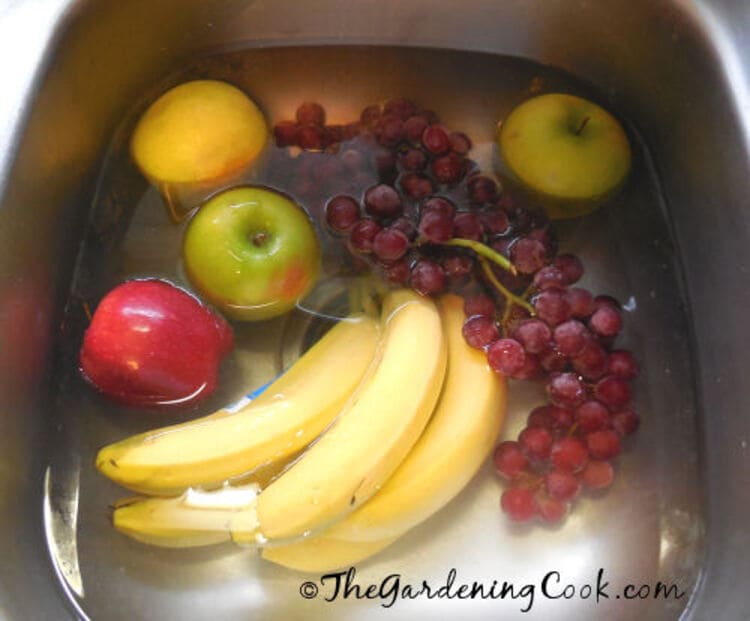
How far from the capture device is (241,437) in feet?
2.56

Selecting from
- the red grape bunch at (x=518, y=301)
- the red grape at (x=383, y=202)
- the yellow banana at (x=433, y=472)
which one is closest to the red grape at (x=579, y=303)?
the red grape bunch at (x=518, y=301)

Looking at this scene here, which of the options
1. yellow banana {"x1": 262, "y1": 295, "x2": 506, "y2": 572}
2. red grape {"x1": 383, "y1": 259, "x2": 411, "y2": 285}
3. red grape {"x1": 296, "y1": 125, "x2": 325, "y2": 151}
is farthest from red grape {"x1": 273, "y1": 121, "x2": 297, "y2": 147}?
yellow banana {"x1": 262, "y1": 295, "x2": 506, "y2": 572}

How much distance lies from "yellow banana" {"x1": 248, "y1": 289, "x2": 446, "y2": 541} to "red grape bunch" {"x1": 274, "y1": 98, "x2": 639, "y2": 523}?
82mm

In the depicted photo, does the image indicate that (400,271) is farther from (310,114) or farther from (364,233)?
(310,114)

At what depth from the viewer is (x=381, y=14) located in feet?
3.13

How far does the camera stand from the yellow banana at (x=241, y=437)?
2.53 ft

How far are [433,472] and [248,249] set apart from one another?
0.29 metres

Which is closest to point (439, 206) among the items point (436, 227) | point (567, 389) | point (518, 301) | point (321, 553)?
point (436, 227)

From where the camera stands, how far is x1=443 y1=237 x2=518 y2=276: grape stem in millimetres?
824

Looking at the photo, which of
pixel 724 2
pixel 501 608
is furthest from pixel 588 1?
pixel 501 608

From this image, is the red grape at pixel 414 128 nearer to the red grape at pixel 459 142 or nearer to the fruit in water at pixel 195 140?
the red grape at pixel 459 142

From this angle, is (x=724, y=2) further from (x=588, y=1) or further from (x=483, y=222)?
(x=483, y=222)

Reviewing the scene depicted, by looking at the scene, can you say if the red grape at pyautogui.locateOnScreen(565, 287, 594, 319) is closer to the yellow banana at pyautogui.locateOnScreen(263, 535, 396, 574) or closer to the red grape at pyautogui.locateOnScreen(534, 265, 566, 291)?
the red grape at pyautogui.locateOnScreen(534, 265, 566, 291)

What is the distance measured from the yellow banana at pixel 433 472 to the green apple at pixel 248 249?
0.61 feet
